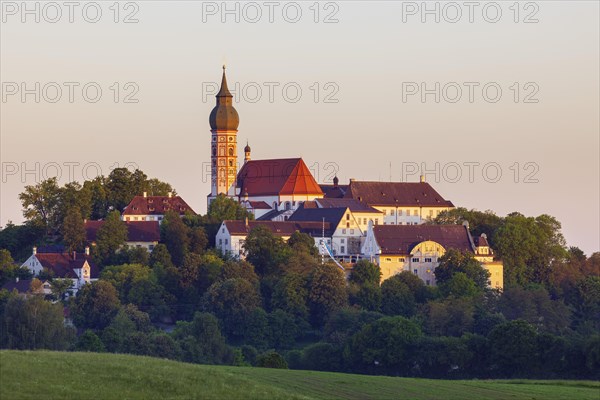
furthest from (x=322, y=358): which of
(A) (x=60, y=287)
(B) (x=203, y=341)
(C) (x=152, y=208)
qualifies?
(C) (x=152, y=208)

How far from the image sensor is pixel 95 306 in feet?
334

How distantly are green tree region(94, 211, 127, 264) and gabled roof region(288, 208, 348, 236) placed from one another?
621 inches

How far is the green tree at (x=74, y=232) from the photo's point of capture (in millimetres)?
114500

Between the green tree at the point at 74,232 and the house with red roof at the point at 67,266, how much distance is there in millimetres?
589

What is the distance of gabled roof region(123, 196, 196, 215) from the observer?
408 ft

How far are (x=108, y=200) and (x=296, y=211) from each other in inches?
583

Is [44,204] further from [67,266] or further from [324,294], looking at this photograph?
[324,294]

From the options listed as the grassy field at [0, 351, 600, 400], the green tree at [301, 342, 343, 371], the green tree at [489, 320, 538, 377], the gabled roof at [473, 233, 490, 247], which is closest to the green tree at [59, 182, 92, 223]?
the gabled roof at [473, 233, 490, 247]

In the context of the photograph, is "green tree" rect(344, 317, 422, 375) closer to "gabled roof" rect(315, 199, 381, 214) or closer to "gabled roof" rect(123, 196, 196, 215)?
"gabled roof" rect(315, 199, 381, 214)

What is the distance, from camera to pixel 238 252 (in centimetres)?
11494

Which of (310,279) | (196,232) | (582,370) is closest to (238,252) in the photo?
(196,232)

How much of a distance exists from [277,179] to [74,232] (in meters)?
25.8

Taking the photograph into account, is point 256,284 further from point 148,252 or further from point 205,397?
point 205,397

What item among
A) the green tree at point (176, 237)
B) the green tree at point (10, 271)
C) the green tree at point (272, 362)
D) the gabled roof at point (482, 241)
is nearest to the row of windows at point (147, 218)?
the green tree at point (176, 237)
